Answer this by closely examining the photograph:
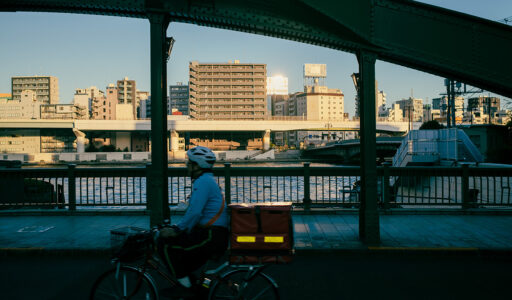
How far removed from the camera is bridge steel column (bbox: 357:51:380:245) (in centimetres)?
737

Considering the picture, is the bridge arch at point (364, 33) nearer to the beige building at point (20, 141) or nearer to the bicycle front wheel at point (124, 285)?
the bicycle front wheel at point (124, 285)

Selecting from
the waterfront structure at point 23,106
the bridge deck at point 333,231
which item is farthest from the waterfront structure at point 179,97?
the bridge deck at point 333,231

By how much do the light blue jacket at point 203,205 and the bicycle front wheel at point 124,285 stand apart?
70 cm

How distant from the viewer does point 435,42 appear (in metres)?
7.24

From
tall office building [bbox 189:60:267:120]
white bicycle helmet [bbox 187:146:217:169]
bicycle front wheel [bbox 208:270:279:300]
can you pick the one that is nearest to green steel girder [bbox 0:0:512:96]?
white bicycle helmet [bbox 187:146:217:169]

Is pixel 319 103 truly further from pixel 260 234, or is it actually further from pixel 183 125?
pixel 260 234

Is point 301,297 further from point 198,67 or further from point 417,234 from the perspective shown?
point 198,67

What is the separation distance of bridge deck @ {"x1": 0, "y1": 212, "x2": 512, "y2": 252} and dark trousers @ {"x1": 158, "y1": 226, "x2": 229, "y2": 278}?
3.75m

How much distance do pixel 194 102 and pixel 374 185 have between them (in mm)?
126874

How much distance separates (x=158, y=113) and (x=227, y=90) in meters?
129

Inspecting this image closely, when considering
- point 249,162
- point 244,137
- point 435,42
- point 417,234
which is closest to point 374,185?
point 417,234

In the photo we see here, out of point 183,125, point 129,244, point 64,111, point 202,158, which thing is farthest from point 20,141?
point 202,158

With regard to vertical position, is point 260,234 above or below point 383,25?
below

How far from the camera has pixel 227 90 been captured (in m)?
134
